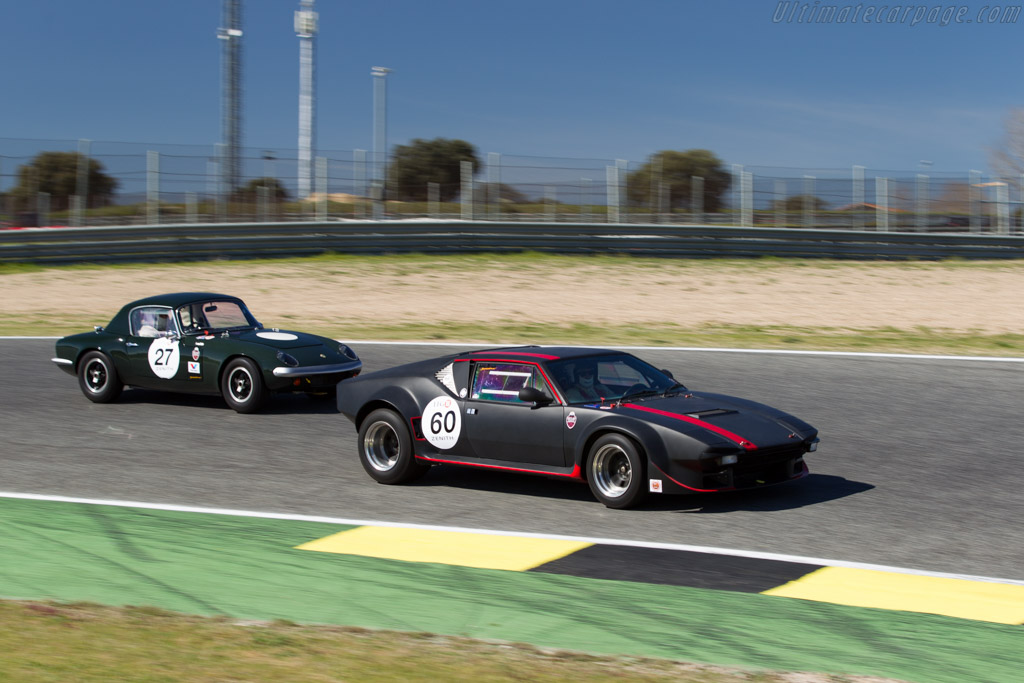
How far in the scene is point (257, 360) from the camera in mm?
11352

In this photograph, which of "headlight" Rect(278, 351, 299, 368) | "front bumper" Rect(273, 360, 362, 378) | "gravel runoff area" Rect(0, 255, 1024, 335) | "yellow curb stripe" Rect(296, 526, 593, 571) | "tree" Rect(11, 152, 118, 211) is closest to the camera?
"yellow curb stripe" Rect(296, 526, 593, 571)

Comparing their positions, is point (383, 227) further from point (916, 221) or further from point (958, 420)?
point (958, 420)

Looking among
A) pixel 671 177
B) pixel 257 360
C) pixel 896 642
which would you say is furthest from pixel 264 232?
pixel 896 642

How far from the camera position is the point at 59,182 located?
2714 cm

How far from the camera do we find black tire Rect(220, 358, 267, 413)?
11.3 meters

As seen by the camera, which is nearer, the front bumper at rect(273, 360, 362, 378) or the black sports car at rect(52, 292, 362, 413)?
the front bumper at rect(273, 360, 362, 378)

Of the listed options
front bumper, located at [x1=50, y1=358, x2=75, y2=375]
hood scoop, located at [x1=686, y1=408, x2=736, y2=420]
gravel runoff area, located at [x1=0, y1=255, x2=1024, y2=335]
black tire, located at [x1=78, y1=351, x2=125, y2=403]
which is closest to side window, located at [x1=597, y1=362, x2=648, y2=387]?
hood scoop, located at [x1=686, y1=408, x2=736, y2=420]

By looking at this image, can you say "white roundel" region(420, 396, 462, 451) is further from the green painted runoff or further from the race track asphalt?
the green painted runoff

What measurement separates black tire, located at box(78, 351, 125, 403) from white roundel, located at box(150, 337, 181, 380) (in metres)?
0.62

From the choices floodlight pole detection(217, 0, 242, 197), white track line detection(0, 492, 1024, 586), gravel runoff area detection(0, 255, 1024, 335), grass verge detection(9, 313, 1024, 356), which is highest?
floodlight pole detection(217, 0, 242, 197)

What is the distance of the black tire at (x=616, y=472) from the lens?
7422 mm

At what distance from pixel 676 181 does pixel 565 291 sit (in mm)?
8758

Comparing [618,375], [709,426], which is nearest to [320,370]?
[618,375]

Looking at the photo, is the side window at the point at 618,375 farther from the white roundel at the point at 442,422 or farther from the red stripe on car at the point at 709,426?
the white roundel at the point at 442,422
